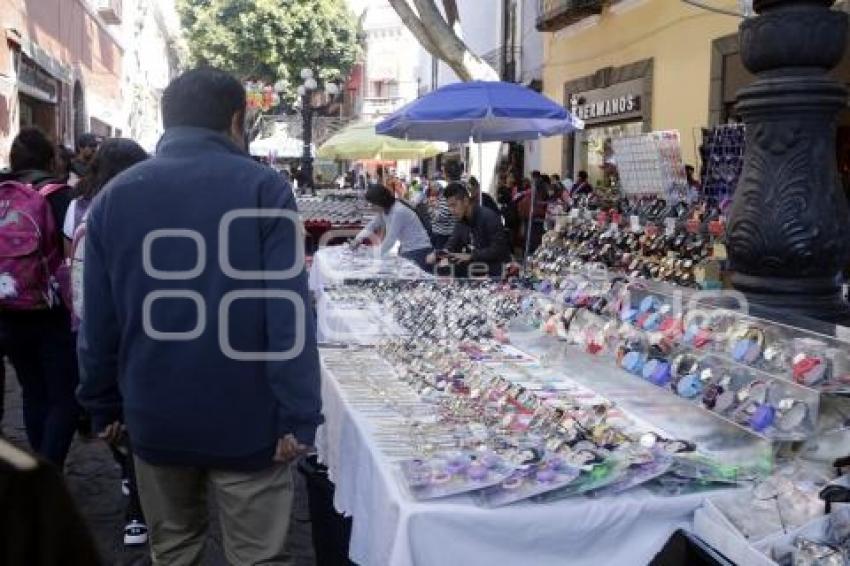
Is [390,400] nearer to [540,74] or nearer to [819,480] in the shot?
[819,480]

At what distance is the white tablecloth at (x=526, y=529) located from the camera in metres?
2.02

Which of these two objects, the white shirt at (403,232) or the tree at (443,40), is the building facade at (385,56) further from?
the white shirt at (403,232)

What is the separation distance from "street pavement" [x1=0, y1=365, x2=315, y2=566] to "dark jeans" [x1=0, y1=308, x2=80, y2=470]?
19cm

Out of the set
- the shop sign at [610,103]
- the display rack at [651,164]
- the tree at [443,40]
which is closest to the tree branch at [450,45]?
the tree at [443,40]

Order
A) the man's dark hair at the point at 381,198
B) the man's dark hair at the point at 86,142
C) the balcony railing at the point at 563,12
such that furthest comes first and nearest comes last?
the balcony railing at the point at 563,12 → the man's dark hair at the point at 381,198 → the man's dark hair at the point at 86,142

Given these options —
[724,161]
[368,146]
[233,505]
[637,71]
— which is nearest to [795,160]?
[233,505]

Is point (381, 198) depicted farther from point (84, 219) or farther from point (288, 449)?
point (288, 449)

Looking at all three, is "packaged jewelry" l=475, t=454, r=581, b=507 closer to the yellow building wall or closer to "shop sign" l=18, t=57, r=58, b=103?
the yellow building wall

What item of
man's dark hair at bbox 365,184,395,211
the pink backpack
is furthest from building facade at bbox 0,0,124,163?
the pink backpack

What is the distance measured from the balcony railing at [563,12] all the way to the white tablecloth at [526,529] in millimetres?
12485

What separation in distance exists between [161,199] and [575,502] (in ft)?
4.08

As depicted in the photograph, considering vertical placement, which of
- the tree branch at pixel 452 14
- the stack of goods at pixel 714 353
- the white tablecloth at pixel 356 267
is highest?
the tree branch at pixel 452 14

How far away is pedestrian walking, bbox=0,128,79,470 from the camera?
140 inches

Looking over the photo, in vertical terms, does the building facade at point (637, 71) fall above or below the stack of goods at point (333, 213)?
above
